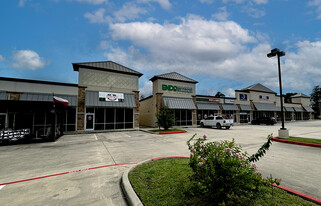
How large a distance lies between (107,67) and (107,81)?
202 centimetres

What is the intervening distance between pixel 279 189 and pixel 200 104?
982 inches

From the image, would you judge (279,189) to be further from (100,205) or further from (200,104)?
(200,104)

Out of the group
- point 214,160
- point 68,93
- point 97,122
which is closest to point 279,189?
point 214,160

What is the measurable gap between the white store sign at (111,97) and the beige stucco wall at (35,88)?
10.1ft

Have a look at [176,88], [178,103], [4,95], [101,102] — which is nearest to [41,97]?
[4,95]

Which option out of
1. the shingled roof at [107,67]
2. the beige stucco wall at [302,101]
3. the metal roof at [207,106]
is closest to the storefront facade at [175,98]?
the metal roof at [207,106]

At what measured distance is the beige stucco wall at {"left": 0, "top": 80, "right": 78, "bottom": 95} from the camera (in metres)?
15.6

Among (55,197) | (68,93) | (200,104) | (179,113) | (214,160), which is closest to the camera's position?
(214,160)

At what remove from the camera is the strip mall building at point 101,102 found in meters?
15.3

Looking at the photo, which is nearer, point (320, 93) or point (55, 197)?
point (55, 197)

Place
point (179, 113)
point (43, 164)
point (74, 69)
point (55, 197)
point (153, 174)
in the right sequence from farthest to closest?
point (179, 113) → point (74, 69) → point (43, 164) → point (153, 174) → point (55, 197)

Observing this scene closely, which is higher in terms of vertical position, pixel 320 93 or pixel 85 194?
pixel 320 93

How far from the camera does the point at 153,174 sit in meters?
4.57

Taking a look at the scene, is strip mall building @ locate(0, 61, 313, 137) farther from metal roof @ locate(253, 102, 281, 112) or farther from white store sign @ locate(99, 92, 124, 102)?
metal roof @ locate(253, 102, 281, 112)
